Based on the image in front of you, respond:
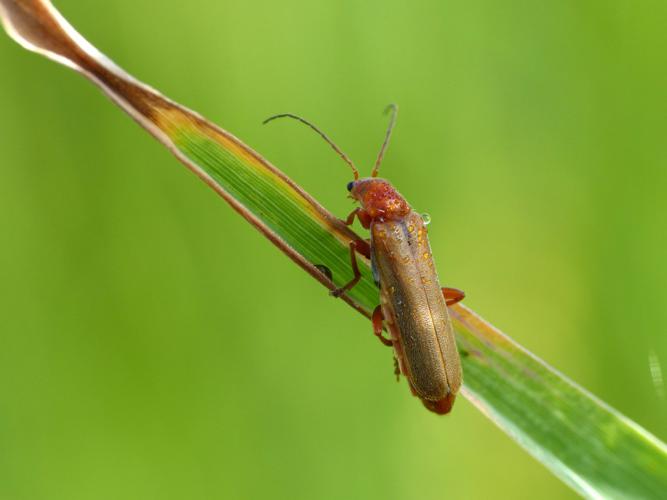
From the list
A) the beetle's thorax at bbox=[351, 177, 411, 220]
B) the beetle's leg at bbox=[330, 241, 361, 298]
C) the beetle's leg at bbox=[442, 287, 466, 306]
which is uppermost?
the beetle's leg at bbox=[330, 241, 361, 298]

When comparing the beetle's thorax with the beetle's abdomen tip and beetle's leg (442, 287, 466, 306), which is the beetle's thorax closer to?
beetle's leg (442, 287, 466, 306)

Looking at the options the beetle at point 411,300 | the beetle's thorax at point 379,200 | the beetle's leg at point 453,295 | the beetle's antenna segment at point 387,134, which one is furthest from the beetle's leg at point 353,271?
the beetle's antenna segment at point 387,134

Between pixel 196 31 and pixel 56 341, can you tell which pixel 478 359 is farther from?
pixel 196 31

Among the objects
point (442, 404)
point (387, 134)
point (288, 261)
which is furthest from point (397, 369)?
point (387, 134)

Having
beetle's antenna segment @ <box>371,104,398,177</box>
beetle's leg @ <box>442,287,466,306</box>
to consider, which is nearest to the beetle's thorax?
beetle's antenna segment @ <box>371,104,398,177</box>

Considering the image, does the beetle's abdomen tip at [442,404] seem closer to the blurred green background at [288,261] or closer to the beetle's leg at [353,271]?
the blurred green background at [288,261]
